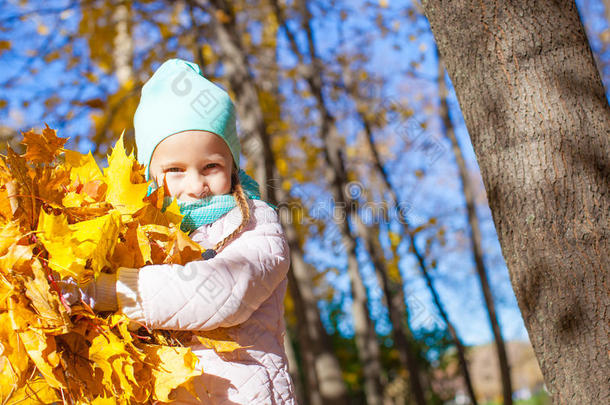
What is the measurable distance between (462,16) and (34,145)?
1.37 metres

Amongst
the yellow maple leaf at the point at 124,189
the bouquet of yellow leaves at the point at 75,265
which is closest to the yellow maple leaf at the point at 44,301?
the bouquet of yellow leaves at the point at 75,265

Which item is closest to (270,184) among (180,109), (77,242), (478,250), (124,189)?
(478,250)

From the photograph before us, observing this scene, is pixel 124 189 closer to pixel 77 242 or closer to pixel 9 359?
pixel 77 242

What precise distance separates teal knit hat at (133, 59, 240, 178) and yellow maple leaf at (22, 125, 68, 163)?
0.39m

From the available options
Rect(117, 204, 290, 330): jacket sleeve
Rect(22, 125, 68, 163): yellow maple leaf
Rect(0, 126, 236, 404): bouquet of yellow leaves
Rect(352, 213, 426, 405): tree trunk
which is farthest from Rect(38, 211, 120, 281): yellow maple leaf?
Rect(352, 213, 426, 405): tree trunk

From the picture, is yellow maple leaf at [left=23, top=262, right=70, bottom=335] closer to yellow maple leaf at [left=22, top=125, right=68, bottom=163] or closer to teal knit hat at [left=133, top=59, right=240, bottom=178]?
yellow maple leaf at [left=22, top=125, right=68, bottom=163]

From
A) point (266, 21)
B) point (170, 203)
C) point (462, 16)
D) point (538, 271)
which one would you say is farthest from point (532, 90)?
point (266, 21)

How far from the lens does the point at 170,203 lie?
1828mm

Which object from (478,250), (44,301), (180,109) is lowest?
(478,250)

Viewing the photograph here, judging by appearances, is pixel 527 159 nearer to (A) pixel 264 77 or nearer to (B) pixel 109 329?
(B) pixel 109 329

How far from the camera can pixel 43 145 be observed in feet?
5.27

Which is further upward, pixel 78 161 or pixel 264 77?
pixel 264 77

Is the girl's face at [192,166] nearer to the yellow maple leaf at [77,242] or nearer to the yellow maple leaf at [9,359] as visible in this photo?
the yellow maple leaf at [77,242]

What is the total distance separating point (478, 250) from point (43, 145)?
4882mm
